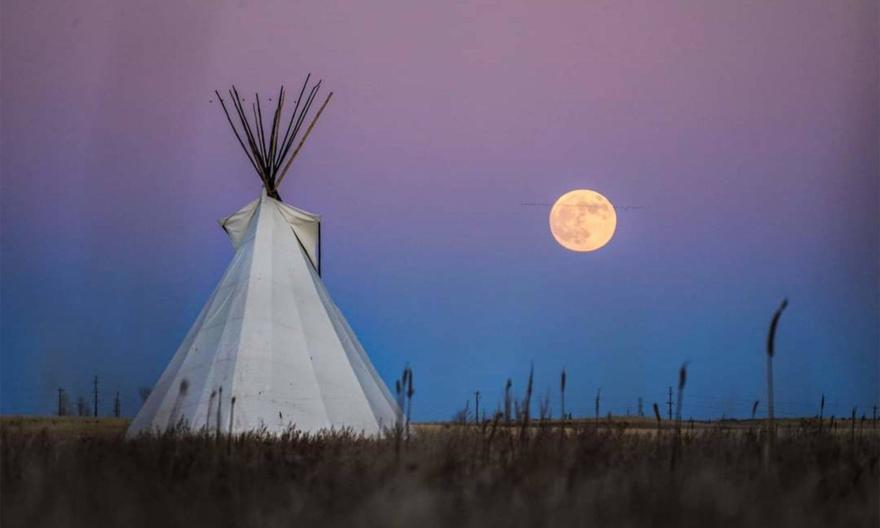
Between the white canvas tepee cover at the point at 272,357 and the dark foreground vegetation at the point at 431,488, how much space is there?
14.1ft

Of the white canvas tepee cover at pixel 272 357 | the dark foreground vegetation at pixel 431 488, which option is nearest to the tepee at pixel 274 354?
the white canvas tepee cover at pixel 272 357

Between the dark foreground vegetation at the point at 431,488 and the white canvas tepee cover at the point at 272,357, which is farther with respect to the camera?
the white canvas tepee cover at the point at 272,357

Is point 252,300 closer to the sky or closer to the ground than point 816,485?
closer to the sky

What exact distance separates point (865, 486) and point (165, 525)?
257cm

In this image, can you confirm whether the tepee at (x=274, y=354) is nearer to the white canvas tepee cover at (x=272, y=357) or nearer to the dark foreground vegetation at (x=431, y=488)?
the white canvas tepee cover at (x=272, y=357)

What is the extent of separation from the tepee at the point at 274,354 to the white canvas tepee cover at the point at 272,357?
1 cm

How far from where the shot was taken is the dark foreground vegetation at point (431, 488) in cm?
262

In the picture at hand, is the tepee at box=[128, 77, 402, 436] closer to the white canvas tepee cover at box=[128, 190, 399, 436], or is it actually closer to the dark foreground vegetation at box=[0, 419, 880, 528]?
the white canvas tepee cover at box=[128, 190, 399, 436]

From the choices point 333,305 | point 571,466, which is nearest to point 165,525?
point 571,466

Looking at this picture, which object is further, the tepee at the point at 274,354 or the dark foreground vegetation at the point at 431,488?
the tepee at the point at 274,354

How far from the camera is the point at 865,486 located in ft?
12.0

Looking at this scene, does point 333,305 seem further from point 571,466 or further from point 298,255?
point 571,466

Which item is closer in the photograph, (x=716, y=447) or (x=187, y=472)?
(x=187, y=472)

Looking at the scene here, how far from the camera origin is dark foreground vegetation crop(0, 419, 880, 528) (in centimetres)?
262
